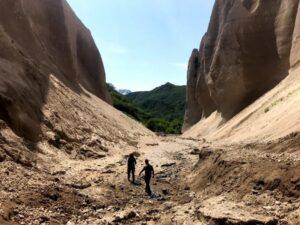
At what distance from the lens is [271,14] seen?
44000mm

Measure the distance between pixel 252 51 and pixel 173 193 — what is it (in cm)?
3080

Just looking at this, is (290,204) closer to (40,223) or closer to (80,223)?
(80,223)

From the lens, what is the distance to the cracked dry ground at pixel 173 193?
39.0 feet

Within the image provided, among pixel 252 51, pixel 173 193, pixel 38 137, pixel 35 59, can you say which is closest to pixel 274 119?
pixel 173 193

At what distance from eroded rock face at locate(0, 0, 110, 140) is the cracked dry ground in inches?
142

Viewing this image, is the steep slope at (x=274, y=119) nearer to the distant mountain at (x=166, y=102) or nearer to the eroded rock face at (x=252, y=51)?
the eroded rock face at (x=252, y=51)

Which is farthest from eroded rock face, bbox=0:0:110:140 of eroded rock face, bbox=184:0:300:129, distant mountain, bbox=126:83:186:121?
distant mountain, bbox=126:83:186:121

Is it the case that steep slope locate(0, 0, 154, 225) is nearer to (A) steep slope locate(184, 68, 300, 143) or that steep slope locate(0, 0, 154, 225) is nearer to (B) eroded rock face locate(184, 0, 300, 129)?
(A) steep slope locate(184, 68, 300, 143)

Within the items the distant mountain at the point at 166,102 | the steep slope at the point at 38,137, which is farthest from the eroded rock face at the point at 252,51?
the distant mountain at the point at 166,102

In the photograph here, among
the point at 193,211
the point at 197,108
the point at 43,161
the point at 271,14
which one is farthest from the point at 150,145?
the point at 197,108

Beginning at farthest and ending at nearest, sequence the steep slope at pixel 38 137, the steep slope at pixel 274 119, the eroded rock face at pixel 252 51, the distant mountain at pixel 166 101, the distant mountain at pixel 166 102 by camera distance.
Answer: the distant mountain at pixel 166 101
the distant mountain at pixel 166 102
the eroded rock face at pixel 252 51
the steep slope at pixel 274 119
the steep slope at pixel 38 137

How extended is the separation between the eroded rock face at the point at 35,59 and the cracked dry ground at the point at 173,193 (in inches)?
142

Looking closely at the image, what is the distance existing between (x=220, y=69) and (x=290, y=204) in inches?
1506

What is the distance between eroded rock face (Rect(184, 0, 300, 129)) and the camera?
4059cm
